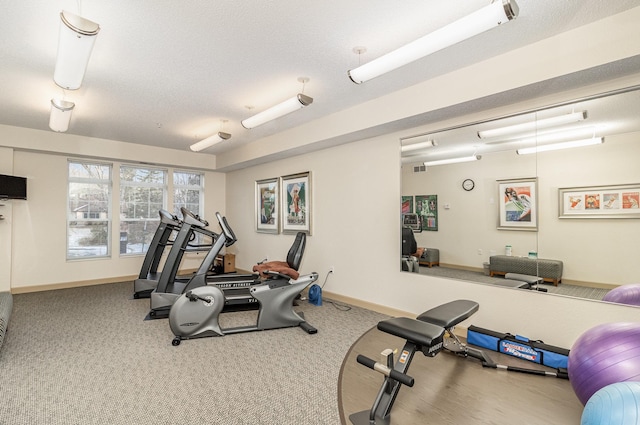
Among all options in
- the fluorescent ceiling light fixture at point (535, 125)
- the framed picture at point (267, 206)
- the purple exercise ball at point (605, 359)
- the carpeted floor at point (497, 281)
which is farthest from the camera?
the framed picture at point (267, 206)

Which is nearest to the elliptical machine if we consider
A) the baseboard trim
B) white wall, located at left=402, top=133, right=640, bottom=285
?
white wall, located at left=402, top=133, right=640, bottom=285

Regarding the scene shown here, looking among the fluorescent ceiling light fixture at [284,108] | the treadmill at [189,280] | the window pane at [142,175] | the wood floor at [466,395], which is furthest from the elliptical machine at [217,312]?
the window pane at [142,175]

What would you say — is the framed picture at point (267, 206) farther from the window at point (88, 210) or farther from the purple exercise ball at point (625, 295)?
the purple exercise ball at point (625, 295)

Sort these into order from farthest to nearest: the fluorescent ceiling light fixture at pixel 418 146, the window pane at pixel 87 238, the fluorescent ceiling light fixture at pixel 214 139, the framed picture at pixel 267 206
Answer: the framed picture at pixel 267 206
the window pane at pixel 87 238
the fluorescent ceiling light fixture at pixel 214 139
the fluorescent ceiling light fixture at pixel 418 146

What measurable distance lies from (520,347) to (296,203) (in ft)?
12.2

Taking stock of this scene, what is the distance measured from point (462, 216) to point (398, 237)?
805mm

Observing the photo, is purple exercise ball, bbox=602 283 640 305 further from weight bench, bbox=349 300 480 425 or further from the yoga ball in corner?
weight bench, bbox=349 300 480 425

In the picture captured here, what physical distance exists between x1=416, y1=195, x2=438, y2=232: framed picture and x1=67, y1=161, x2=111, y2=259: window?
18.8 ft

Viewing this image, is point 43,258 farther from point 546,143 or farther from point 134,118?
point 546,143

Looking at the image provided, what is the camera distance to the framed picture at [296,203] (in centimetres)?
522

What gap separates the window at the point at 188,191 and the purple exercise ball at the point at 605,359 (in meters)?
6.82

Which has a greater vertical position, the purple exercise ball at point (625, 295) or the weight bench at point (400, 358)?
the purple exercise ball at point (625, 295)

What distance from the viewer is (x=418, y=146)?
382 cm

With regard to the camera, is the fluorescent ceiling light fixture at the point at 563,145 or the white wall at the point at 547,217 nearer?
the white wall at the point at 547,217
